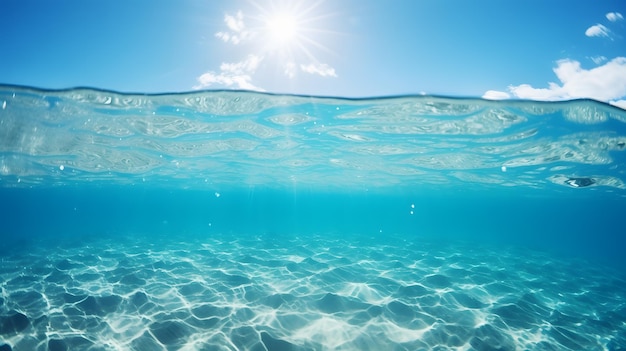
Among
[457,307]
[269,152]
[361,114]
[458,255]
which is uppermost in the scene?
[361,114]

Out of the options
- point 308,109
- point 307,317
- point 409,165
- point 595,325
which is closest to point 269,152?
point 308,109

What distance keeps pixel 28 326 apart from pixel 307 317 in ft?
25.4

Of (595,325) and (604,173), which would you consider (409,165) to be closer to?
(604,173)

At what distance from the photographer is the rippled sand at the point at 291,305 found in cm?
795

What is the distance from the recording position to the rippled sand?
313 inches

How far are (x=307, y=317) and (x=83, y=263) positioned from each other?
12796mm

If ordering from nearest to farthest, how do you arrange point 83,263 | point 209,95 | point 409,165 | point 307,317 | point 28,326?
point 28,326 < point 307,317 < point 209,95 < point 83,263 < point 409,165

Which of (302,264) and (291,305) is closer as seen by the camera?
(291,305)

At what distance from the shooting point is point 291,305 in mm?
9969

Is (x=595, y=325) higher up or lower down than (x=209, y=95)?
lower down

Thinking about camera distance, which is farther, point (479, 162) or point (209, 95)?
point (479, 162)

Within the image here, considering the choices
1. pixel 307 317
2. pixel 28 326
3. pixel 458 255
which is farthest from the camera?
pixel 458 255

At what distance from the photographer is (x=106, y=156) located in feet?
77.9

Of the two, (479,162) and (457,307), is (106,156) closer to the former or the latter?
(457,307)
